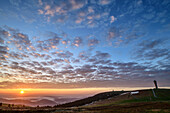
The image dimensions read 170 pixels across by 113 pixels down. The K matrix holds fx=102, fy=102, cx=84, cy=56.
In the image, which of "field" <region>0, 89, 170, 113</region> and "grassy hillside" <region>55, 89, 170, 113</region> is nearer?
"grassy hillside" <region>55, 89, 170, 113</region>

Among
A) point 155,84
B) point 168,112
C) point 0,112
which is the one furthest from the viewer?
point 155,84

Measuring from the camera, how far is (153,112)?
20047 millimetres

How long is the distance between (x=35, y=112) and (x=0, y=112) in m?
9.57

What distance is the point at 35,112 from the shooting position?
30500 millimetres

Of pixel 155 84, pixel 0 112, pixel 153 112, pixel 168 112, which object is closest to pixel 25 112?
pixel 0 112

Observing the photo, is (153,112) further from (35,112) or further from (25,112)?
(25,112)

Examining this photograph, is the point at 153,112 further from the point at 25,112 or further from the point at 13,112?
the point at 13,112

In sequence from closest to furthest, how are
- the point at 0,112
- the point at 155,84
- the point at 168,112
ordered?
the point at 168,112 → the point at 0,112 → the point at 155,84

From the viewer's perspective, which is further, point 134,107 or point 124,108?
point 134,107

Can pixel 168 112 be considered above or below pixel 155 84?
below

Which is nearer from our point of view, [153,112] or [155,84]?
[153,112]

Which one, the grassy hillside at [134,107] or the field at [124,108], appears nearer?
the grassy hillside at [134,107]

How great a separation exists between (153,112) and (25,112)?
110 ft

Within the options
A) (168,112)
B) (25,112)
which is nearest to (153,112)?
(168,112)
